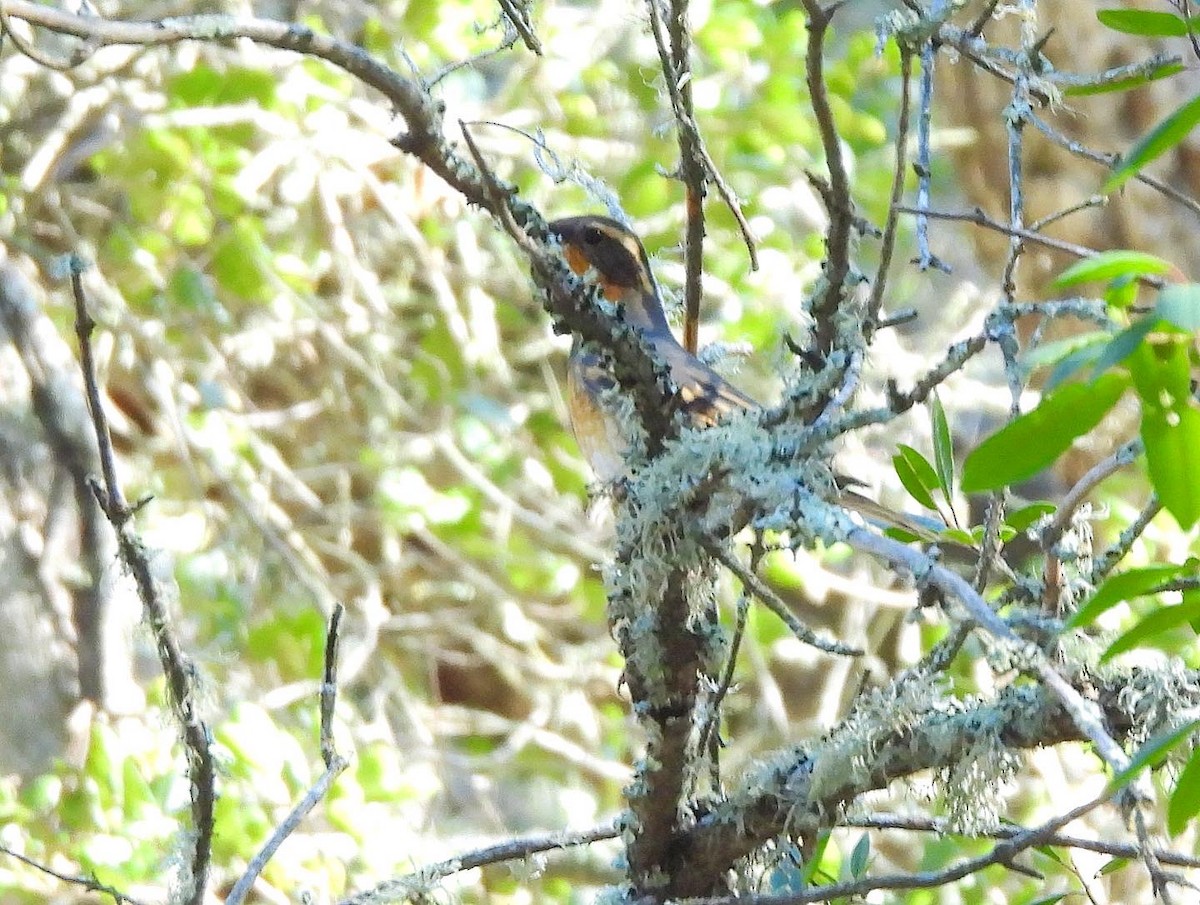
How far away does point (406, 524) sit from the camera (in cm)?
368

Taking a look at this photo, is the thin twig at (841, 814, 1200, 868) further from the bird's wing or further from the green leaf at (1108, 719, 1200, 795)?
the bird's wing

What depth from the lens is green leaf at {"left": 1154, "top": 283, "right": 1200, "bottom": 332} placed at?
63cm

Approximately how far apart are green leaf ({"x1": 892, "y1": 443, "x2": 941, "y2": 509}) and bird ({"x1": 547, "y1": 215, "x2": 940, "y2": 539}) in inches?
1.4

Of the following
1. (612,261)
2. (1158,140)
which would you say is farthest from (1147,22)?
(612,261)

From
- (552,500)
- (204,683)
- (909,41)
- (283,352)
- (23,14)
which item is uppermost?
(283,352)

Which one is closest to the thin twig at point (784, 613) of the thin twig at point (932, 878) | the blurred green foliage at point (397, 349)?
the thin twig at point (932, 878)

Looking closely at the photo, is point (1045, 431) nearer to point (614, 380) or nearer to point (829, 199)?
point (829, 199)

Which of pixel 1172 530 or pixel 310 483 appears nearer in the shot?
pixel 1172 530

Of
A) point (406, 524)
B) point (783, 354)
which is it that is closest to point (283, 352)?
point (406, 524)

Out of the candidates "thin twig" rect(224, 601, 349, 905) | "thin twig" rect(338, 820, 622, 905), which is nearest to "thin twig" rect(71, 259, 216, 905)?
"thin twig" rect(224, 601, 349, 905)

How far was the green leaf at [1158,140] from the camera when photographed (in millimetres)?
670

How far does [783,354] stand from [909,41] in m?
0.36

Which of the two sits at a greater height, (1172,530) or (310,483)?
(310,483)

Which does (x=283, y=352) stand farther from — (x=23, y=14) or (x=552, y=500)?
(x=23, y=14)
